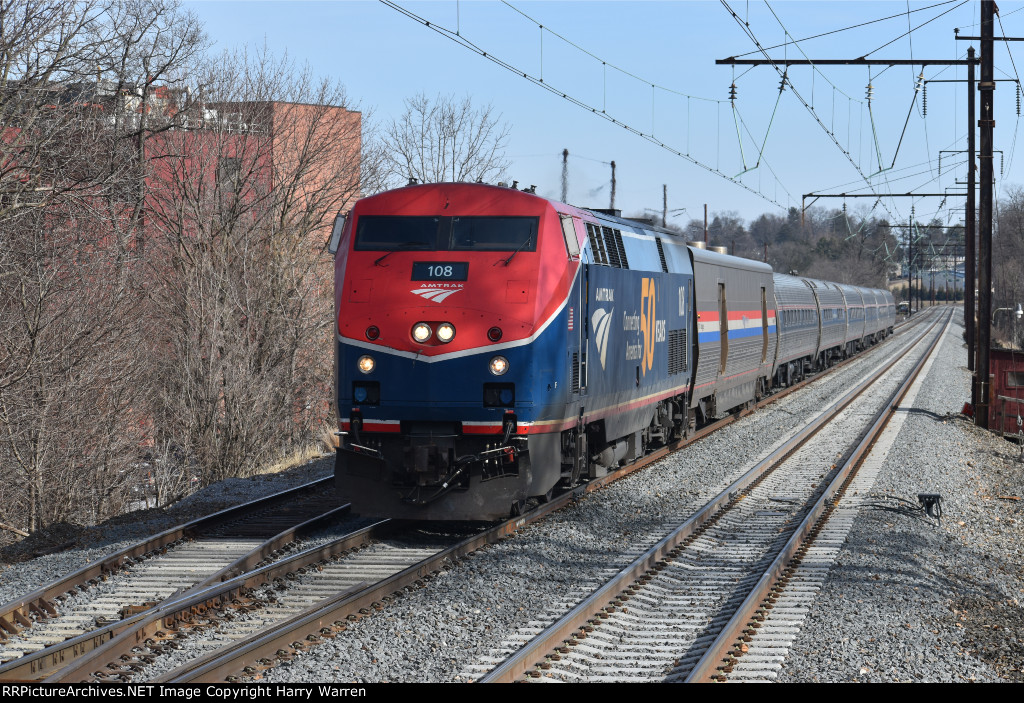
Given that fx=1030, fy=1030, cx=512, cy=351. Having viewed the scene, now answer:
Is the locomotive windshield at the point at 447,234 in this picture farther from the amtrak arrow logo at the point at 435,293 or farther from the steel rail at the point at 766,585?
the steel rail at the point at 766,585

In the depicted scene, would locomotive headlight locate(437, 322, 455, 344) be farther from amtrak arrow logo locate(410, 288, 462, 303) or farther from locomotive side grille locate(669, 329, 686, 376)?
locomotive side grille locate(669, 329, 686, 376)

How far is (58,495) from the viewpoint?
1792 centimetres

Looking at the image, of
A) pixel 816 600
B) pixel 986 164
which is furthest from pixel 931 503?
pixel 986 164

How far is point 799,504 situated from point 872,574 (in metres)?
3.82

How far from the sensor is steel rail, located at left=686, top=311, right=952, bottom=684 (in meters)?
6.87

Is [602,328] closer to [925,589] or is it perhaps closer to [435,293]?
[435,293]

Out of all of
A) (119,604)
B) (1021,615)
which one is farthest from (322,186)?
(1021,615)

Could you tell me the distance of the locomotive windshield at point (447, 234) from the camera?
10.8 metres

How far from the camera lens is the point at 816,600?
865cm

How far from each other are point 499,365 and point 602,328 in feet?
7.28

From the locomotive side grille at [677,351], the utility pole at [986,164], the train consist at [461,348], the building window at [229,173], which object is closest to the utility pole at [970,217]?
the utility pole at [986,164]

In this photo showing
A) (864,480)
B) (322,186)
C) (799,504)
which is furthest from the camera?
(322,186)

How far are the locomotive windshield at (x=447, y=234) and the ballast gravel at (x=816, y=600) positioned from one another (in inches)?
123
